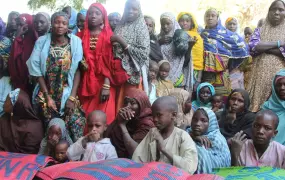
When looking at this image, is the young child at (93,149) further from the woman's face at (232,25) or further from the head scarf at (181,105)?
the woman's face at (232,25)

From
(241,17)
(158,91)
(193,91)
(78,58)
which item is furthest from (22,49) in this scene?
(241,17)

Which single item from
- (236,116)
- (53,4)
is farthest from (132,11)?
(53,4)

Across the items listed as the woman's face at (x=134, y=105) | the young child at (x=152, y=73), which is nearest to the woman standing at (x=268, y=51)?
the young child at (x=152, y=73)

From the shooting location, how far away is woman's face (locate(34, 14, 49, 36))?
532cm

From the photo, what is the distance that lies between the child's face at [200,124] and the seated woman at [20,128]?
195cm

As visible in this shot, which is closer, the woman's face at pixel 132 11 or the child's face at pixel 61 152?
the child's face at pixel 61 152

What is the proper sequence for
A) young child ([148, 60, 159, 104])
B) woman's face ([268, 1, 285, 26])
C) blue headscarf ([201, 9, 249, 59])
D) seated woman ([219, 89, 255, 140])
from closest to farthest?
1. seated woman ([219, 89, 255, 140])
2. woman's face ([268, 1, 285, 26])
3. young child ([148, 60, 159, 104])
4. blue headscarf ([201, 9, 249, 59])

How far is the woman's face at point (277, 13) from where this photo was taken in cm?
560

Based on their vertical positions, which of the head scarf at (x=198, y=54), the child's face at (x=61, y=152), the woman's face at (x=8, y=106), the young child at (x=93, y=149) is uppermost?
the head scarf at (x=198, y=54)

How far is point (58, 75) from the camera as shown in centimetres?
481

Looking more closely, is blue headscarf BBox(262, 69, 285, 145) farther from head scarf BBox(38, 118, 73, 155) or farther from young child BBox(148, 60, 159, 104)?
head scarf BBox(38, 118, 73, 155)

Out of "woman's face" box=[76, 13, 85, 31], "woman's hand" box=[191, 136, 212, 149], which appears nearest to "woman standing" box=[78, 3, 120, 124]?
"woman's face" box=[76, 13, 85, 31]

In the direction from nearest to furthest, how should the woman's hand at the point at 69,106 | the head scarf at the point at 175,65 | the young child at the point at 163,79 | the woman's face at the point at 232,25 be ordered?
the woman's hand at the point at 69,106 → the young child at the point at 163,79 → the head scarf at the point at 175,65 → the woman's face at the point at 232,25

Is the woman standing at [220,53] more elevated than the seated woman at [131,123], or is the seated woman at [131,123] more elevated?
the woman standing at [220,53]
